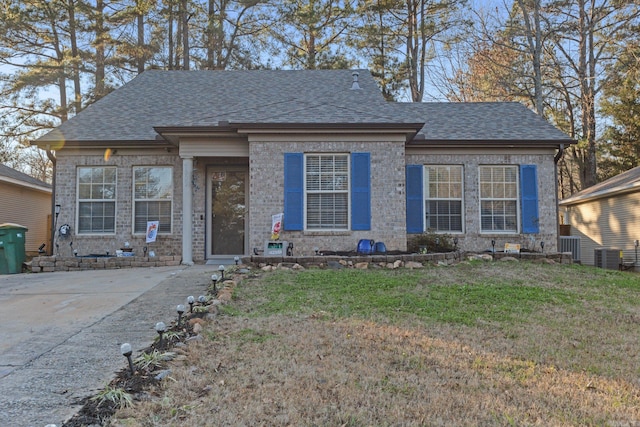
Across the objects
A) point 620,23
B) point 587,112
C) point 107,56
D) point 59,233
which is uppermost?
point 620,23

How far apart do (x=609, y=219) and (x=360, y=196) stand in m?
9.93

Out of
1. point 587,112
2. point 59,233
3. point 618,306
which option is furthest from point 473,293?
point 587,112

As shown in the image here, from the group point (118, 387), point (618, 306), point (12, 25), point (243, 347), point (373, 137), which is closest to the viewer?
point (118, 387)

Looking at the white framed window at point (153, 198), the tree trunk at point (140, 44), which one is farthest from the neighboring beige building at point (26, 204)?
the tree trunk at point (140, 44)

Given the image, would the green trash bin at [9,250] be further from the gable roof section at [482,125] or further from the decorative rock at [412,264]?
the gable roof section at [482,125]

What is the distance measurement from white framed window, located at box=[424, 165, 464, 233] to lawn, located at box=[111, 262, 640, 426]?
167 inches

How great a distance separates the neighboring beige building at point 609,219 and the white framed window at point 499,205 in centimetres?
449

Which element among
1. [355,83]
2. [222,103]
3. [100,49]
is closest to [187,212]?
[222,103]

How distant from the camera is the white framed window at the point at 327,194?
30.8 feet

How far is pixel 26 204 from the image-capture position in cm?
1451

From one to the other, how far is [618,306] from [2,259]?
1115cm

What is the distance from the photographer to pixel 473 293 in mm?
6273

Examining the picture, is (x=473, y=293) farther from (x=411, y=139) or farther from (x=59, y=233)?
(x=59, y=233)

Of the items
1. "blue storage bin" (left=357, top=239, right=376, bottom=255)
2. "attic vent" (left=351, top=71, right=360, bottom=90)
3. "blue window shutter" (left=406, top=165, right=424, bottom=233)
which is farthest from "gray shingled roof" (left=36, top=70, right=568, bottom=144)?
"blue storage bin" (left=357, top=239, right=376, bottom=255)
